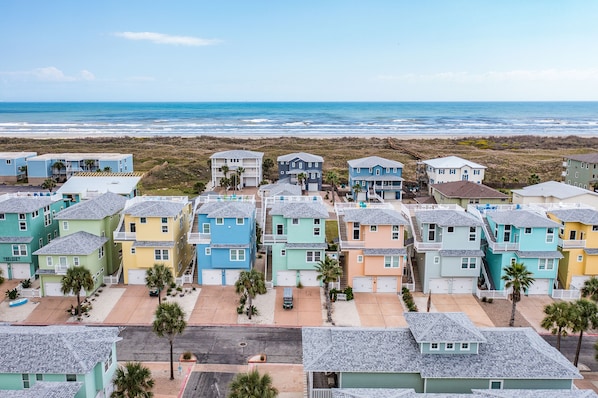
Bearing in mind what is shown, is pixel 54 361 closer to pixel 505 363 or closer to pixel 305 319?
pixel 305 319

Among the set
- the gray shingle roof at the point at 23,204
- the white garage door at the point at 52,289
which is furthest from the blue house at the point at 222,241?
the gray shingle roof at the point at 23,204

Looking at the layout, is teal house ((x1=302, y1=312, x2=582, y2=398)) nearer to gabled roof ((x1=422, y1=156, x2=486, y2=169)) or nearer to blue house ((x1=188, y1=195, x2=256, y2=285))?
blue house ((x1=188, y1=195, x2=256, y2=285))

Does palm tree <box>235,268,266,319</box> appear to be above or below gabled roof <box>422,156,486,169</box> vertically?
below

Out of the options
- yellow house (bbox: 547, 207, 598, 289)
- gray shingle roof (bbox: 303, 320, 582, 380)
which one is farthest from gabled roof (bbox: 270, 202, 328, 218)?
yellow house (bbox: 547, 207, 598, 289)

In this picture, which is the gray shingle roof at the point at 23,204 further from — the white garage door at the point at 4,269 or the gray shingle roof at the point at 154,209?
the gray shingle roof at the point at 154,209

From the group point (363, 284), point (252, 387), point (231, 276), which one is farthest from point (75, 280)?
point (363, 284)

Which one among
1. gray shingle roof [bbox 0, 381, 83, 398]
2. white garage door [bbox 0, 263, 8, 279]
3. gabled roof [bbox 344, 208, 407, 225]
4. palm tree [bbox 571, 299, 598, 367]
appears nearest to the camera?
gray shingle roof [bbox 0, 381, 83, 398]
